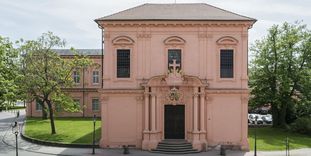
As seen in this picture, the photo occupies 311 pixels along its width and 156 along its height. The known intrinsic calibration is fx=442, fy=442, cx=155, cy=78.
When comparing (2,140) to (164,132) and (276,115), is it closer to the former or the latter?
(164,132)

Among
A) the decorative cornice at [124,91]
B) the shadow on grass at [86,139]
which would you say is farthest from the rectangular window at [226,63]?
the shadow on grass at [86,139]

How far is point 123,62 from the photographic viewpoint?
36.4 meters

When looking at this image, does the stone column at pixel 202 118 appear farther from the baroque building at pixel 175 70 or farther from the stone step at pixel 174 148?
the stone step at pixel 174 148

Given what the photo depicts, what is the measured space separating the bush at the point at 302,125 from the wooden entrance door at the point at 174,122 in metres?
17.5

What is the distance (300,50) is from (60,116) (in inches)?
1344

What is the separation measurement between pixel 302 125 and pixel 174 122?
1812 cm

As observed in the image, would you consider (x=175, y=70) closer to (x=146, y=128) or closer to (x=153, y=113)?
(x=153, y=113)

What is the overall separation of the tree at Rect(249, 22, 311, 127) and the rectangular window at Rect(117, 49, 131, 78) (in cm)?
1910

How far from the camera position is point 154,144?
35.1 m

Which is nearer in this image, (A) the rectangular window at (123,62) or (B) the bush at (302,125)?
(A) the rectangular window at (123,62)

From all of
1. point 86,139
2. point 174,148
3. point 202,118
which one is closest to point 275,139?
point 202,118

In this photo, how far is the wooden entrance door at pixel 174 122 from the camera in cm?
3612

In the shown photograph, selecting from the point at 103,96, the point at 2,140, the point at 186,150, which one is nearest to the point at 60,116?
the point at 2,140

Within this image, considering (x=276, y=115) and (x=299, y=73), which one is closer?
(x=299, y=73)
